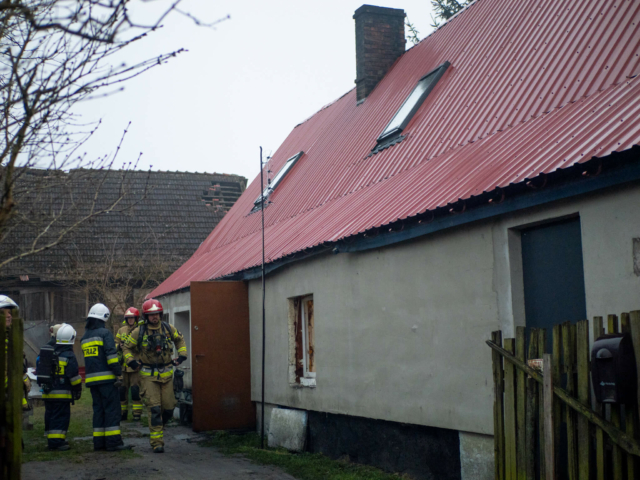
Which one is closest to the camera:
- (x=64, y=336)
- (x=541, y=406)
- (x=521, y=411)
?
(x=541, y=406)

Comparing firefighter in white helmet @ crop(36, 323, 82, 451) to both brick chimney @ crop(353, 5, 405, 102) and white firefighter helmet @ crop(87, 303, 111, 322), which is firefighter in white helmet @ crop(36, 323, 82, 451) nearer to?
white firefighter helmet @ crop(87, 303, 111, 322)

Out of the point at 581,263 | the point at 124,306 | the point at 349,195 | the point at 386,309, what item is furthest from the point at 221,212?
the point at 581,263

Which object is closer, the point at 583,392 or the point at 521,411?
the point at 583,392

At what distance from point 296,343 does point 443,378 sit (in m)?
4.05

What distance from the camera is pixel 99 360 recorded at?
1046 centimetres

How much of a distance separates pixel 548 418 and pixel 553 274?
159cm

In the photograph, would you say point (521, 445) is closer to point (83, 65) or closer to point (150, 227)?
point (83, 65)

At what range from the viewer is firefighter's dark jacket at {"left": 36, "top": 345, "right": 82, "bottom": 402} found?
1051cm

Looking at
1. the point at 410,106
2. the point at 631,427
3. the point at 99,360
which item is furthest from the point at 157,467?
the point at 410,106

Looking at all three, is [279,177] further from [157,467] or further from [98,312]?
[157,467]

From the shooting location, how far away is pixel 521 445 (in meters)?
5.62

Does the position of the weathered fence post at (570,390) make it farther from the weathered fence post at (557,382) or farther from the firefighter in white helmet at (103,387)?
the firefighter in white helmet at (103,387)

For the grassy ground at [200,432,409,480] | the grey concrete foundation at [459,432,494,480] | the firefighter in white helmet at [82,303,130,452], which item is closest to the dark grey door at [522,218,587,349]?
the grey concrete foundation at [459,432,494,480]

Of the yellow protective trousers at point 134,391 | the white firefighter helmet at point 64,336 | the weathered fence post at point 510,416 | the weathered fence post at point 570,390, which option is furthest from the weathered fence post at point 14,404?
the yellow protective trousers at point 134,391
